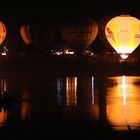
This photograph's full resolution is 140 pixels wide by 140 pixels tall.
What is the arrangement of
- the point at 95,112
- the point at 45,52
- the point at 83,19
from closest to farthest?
1. the point at 95,112
2. the point at 83,19
3. the point at 45,52

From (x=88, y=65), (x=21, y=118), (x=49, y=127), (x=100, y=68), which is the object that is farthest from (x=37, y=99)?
(x=88, y=65)

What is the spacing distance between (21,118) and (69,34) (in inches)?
2024

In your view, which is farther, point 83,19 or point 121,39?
point 83,19

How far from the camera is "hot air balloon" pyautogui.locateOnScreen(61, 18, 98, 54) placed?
67.6 m

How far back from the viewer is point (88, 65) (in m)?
64.3

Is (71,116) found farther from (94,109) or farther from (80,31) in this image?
(80,31)

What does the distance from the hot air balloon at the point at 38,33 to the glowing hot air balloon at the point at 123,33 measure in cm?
1116

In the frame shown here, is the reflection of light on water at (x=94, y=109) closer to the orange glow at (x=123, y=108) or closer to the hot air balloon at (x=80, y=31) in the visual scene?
the orange glow at (x=123, y=108)

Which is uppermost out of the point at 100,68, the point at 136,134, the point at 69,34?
the point at 69,34

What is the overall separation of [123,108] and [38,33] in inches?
2004

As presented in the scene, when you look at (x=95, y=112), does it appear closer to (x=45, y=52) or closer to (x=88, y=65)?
(x=88, y=65)

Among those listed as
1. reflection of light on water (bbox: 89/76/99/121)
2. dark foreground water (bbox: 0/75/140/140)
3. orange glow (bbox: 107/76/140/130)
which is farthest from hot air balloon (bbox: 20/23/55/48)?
reflection of light on water (bbox: 89/76/99/121)

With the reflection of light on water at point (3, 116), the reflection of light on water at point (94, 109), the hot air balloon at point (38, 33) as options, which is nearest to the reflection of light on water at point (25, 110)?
the reflection of light on water at point (3, 116)

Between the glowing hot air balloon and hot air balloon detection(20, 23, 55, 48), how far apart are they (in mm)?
11160
